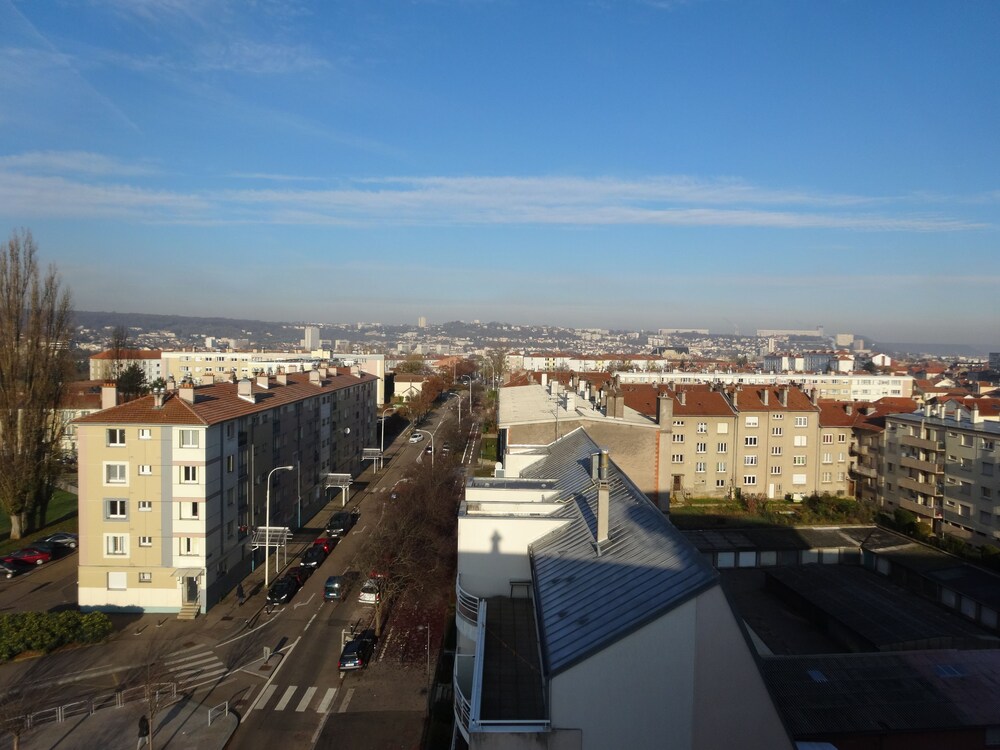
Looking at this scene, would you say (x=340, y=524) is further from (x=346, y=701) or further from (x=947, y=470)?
(x=947, y=470)

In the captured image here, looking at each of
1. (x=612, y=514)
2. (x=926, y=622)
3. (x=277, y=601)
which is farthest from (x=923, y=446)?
(x=277, y=601)

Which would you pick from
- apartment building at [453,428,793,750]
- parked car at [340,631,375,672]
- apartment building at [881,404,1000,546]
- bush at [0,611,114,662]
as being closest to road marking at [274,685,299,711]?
parked car at [340,631,375,672]

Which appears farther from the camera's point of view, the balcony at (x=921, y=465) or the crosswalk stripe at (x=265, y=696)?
the balcony at (x=921, y=465)

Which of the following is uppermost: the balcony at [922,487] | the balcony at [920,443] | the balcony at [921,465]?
the balcony at [920,443]

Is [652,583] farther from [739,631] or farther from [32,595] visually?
[32,595]

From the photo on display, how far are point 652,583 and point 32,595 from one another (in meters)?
20.2

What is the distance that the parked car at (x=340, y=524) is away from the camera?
2655 cm

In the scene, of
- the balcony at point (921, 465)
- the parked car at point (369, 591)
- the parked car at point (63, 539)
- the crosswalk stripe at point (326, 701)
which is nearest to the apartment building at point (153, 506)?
the parked car at point (369, 591)

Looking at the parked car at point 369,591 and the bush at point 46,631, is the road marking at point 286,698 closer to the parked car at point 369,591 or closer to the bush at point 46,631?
the parked car at point 369,591

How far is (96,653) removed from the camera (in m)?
16.8

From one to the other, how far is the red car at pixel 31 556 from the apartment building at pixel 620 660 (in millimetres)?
19486

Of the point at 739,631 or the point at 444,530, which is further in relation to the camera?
the point at 444,530

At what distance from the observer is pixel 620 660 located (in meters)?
7.84

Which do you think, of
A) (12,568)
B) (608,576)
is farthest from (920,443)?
(12,568)
